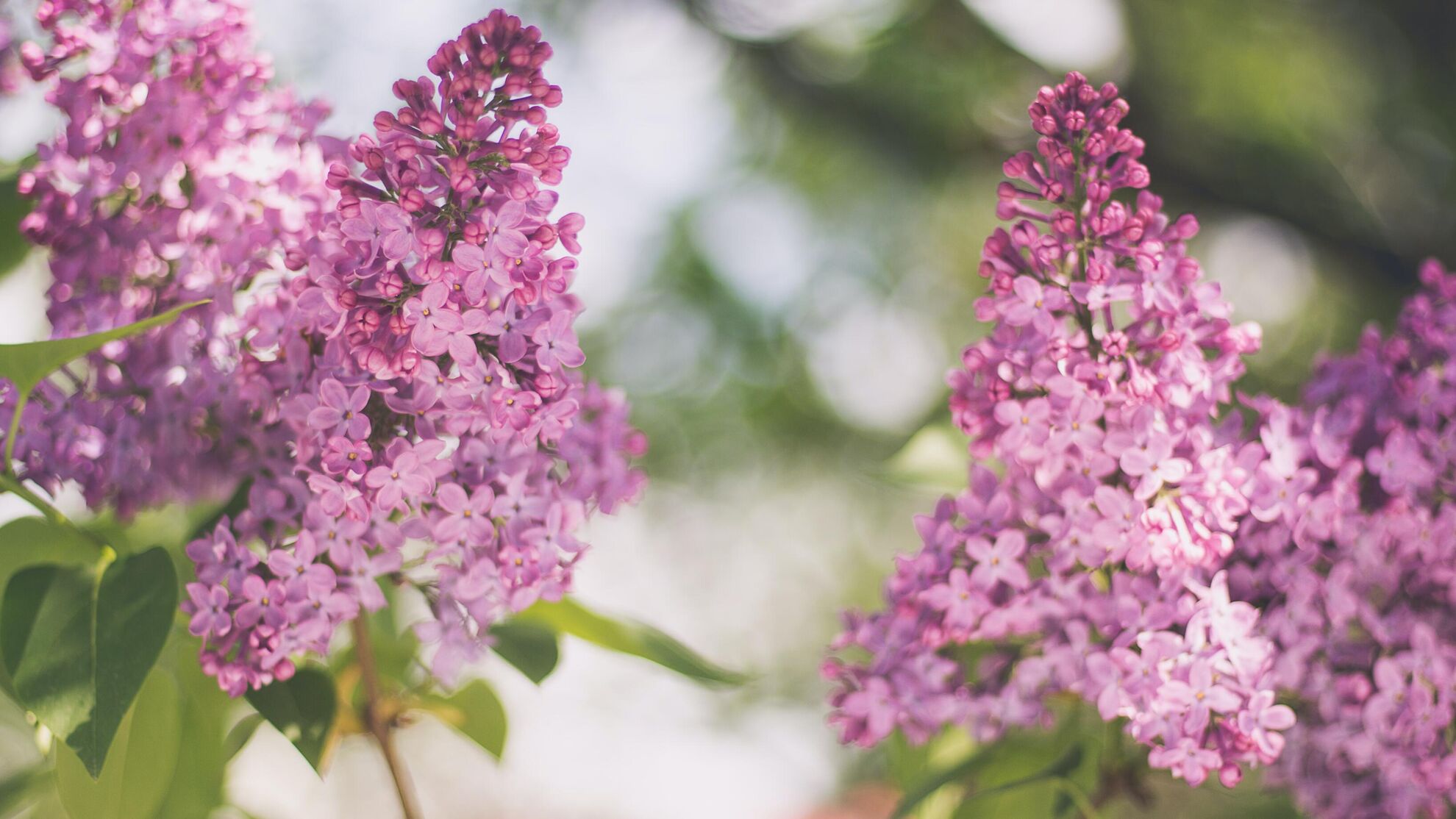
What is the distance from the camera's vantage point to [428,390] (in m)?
0.36

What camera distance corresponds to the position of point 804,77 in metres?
1.75

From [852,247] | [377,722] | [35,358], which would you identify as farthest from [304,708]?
[852,247]

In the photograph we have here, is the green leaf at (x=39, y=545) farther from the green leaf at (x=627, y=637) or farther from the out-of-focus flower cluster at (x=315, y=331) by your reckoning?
the green leaf at (x=627, y=637)

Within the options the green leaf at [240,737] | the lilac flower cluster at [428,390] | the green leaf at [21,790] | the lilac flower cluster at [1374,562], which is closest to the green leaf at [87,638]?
the lilac flower cluster at [428,390]

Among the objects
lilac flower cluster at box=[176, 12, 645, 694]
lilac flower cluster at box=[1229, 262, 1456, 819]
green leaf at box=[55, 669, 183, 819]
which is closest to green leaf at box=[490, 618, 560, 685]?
lilac flower cluster at box=[176, 12, 645, 694]

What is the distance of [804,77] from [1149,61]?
1.86ft

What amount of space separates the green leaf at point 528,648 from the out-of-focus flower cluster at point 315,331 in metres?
0.03

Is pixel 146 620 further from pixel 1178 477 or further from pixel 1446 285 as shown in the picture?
pixel 1446 285

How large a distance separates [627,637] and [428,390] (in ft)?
0.60

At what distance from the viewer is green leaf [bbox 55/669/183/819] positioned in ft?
1.36

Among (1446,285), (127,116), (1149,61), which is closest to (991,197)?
(1149,61)

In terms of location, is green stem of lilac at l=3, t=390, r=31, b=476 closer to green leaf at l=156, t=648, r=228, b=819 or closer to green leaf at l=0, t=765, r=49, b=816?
green leaf at l=156, t=648, r=228, b=819

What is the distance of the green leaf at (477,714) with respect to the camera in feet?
1.70

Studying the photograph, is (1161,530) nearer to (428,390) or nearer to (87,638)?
(428,390)
